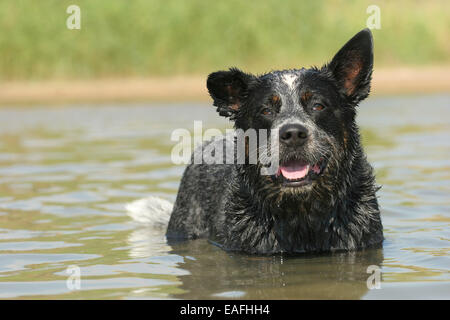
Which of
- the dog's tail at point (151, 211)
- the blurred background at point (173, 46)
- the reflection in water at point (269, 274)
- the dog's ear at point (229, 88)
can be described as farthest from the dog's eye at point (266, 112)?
the blurred background at point (173, 46)

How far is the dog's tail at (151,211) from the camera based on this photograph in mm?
8852

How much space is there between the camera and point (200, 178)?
8.22m

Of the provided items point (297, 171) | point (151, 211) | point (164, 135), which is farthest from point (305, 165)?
point (164, 135)

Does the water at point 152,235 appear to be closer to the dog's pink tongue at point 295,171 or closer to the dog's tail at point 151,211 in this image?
the dog's tail at point 151,211

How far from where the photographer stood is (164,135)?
17.1 m

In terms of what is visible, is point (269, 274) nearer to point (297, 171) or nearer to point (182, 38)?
point (297, 171)

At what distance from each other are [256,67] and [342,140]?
21260mm

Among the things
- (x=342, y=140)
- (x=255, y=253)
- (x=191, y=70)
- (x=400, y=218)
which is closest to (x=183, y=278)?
(x=255, y=253)

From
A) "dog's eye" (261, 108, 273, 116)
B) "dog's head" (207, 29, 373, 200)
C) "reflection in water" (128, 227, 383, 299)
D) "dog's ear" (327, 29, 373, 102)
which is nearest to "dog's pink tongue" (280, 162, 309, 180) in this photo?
"dog's head" (207, 29, 373, 200)

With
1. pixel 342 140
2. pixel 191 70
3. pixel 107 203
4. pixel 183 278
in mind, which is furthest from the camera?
pixel 191 70

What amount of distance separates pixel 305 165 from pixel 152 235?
243 cm

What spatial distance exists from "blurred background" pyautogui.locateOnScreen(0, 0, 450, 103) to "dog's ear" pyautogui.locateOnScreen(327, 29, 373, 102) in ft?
63.2
